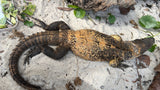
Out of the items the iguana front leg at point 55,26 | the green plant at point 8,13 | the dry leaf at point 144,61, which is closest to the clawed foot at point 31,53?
the iguana front leg at point 55,26

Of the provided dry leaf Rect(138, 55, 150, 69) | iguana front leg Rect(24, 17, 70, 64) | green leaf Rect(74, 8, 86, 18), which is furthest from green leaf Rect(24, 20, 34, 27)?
dry leaf Rect(138, 55, 150, 69)

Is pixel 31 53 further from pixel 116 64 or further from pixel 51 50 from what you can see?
pixel 116 64

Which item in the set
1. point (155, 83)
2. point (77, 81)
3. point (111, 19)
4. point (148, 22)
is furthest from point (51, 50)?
point (148, 22)

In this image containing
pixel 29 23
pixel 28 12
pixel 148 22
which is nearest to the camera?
pixel 29 23

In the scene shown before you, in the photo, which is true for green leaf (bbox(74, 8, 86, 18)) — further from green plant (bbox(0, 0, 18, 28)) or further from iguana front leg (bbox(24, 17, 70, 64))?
green plant (bbox(0, 0, 18, 28))

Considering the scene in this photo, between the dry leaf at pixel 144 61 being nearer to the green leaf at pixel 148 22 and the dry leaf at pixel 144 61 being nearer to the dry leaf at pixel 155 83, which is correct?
the dry leaf at pixel 155 83
